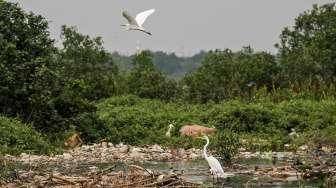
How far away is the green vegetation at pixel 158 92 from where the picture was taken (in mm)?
28891

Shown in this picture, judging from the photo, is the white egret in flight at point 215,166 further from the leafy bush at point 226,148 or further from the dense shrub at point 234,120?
the dense shrub at point 234,120

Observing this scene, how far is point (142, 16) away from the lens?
2045cm

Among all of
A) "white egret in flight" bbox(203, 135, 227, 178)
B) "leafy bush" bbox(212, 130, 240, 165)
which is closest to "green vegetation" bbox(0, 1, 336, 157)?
"leafy bush" bbox(212, 130, 240, 165)

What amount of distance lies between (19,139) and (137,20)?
8537mm

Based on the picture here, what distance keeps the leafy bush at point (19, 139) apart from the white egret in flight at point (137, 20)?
7820 millimetres

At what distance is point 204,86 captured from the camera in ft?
159

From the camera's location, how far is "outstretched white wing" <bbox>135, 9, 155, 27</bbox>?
65.8 ft

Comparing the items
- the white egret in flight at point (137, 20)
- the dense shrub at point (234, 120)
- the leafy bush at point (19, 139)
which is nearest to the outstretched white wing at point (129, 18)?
the white egret in flight at point (137, 20)

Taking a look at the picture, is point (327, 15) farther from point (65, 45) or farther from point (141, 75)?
point (65, 45)

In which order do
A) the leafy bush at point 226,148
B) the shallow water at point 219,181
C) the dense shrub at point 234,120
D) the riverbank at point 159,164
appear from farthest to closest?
the dense shrub at point 234,120 → the leafy bush at point 226,148 → the riverbank at point 159,164 → the shallow water at point 219,181

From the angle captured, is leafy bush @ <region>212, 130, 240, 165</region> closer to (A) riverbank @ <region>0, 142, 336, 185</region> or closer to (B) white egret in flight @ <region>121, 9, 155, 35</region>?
(A) riverbank @ <region>0, 142, 336, 185</region>

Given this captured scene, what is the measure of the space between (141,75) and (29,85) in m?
21.3

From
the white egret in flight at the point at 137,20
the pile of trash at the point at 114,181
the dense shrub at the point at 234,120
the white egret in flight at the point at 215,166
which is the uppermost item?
the white egret in flight at the point at 137,20

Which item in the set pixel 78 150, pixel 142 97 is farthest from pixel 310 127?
pixel 142 97
